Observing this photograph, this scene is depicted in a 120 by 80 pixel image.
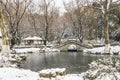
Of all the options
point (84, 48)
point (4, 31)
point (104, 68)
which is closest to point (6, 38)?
point (4, 31)

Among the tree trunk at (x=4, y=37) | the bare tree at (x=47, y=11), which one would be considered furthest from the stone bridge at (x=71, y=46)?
the tree trunk at (x=4, y=37)

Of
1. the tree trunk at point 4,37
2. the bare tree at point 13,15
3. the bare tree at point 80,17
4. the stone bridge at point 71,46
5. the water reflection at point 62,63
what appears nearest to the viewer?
the water reflection at point 62,63

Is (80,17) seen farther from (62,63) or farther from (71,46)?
(62,63)

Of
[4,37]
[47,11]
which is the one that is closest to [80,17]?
[47,11]

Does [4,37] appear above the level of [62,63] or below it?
above

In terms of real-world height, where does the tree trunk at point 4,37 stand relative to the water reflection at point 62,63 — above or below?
above

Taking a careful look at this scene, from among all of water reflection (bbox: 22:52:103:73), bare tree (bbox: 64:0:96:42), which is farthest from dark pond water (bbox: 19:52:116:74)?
bare tree (bbox: 64:0:96:42)

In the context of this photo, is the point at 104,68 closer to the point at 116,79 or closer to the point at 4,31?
the point at 116,79

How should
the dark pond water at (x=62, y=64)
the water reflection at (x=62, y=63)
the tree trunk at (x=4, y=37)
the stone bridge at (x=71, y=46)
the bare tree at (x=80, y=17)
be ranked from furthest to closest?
the bare tree at (x=80, y=17) → the stone bridge at (x=71, y=46) → the tree trunk at (x=4, y=37) → the water reflection at (x=62, y=63) → the dark pond water at (x=62, y=64)

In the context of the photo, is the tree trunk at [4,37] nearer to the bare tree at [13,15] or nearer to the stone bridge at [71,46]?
the bare tree at [13,15]

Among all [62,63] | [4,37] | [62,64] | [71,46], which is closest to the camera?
[4,37]

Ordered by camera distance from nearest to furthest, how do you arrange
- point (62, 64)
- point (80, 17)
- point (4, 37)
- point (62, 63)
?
point (4, 37), point (62, 64), point (62, 63), point (80, 17)

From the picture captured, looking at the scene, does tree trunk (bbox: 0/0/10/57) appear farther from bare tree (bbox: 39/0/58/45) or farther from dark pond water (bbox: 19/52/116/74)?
bare tree (bbox: 39/0/58/45)

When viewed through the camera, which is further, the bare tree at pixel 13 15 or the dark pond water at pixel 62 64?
the bare tree at pixel 13 15
